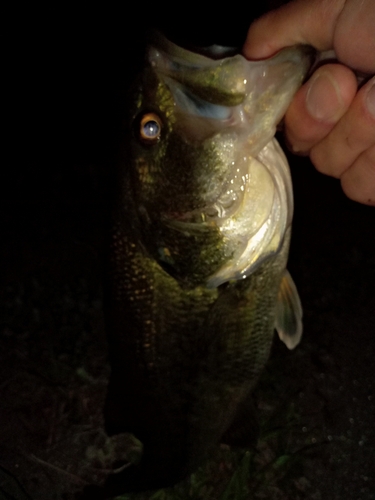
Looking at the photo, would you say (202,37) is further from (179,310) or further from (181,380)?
(181,380)

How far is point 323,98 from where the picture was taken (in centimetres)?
112

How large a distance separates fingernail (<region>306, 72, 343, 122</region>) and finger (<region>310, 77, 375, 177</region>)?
4 cm

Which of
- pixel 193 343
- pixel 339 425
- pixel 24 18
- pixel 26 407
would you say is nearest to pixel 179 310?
pixel 193 343

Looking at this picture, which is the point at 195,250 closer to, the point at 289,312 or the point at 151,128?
the point at 151,128

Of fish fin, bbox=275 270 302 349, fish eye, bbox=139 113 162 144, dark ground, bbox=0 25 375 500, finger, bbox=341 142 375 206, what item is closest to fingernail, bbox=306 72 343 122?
finger, bbox=341 142 375 206

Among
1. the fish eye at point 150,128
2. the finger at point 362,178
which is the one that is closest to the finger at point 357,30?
the finger at point 362,178

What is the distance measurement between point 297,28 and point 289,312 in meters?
0.86

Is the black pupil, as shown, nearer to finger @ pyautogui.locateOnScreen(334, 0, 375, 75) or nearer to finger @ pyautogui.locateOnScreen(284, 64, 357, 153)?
finger @ pyautogui.locateOnScreen(284, 64, 357, 153)

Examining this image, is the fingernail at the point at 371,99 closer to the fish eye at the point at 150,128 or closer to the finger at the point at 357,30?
the finger at the point at 357,30

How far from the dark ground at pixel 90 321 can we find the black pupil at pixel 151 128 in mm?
1359

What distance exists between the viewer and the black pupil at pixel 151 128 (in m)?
1.06

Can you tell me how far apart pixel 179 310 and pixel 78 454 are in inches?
64.6

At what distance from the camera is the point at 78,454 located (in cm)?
248

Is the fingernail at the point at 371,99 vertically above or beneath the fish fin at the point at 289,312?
above
